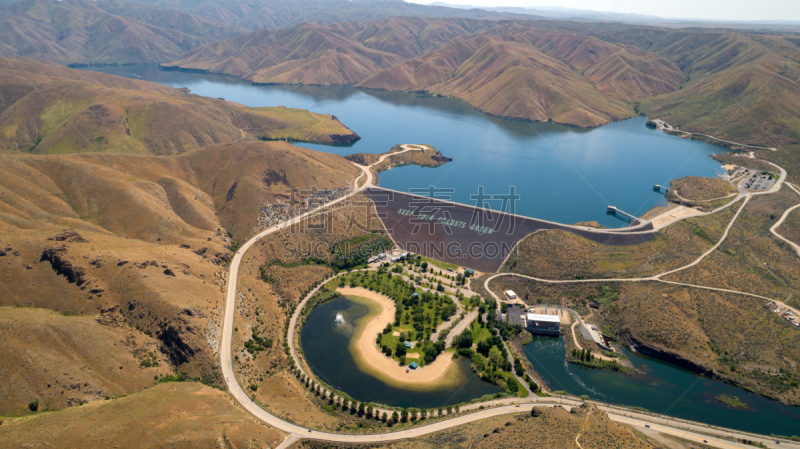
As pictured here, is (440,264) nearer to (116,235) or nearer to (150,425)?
(150,425)

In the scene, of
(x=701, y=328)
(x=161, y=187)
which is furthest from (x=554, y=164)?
(x=161, y=187)

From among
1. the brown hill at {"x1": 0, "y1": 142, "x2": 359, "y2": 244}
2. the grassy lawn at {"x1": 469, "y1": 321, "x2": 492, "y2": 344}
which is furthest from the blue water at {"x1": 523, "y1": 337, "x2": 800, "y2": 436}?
the brown hill at {"x1": 0, "y1": 142, "x2": 359, "y2": 244}

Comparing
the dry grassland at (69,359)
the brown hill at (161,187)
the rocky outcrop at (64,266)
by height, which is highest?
the brown hill at (161,187)

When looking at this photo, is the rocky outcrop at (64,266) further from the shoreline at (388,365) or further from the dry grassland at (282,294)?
the shoreline at (388,365)

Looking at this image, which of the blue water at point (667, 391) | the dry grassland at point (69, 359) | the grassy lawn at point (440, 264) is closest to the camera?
the dry grassland at point (69, 359)

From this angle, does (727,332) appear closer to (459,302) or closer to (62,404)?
(459,302)

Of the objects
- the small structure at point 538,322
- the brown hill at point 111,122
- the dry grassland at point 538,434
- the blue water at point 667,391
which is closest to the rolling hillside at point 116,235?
the brown hill at point 111,122

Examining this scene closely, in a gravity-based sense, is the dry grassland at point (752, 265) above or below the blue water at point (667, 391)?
above
